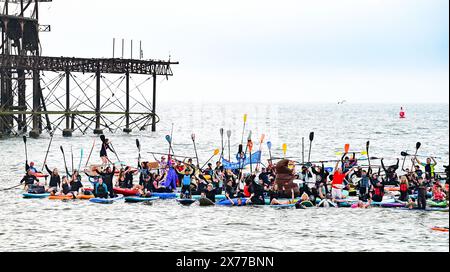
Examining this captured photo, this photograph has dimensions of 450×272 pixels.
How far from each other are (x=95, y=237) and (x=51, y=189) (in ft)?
22.6

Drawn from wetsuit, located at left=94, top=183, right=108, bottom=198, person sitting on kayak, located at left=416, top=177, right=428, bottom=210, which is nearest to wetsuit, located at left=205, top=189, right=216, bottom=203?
wetsuit, located at left=94, top=183, right=108, bottom=198

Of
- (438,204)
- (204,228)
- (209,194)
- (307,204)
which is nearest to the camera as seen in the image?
(204,228)

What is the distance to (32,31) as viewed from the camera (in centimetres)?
6106

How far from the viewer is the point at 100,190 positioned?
82.1 feet

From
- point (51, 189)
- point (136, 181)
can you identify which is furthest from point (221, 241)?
point (136, 181)

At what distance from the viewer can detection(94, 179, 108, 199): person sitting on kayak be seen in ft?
82.1

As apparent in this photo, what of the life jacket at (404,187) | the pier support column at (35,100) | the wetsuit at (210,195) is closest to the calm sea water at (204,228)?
the wetsuit at (210,195)

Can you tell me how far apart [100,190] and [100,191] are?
34 millimetres

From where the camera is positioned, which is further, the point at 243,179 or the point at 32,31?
the point at 32,31

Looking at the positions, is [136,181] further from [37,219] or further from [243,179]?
[37,219]

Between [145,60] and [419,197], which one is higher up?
[145,60]

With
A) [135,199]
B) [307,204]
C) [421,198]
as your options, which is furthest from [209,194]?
[421,198]

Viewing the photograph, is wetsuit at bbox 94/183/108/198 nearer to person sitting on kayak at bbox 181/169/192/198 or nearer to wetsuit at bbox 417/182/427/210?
person sitting on kayak at bbox 181/169/192/198

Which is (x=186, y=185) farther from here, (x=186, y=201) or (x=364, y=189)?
(x=364, y=189)
